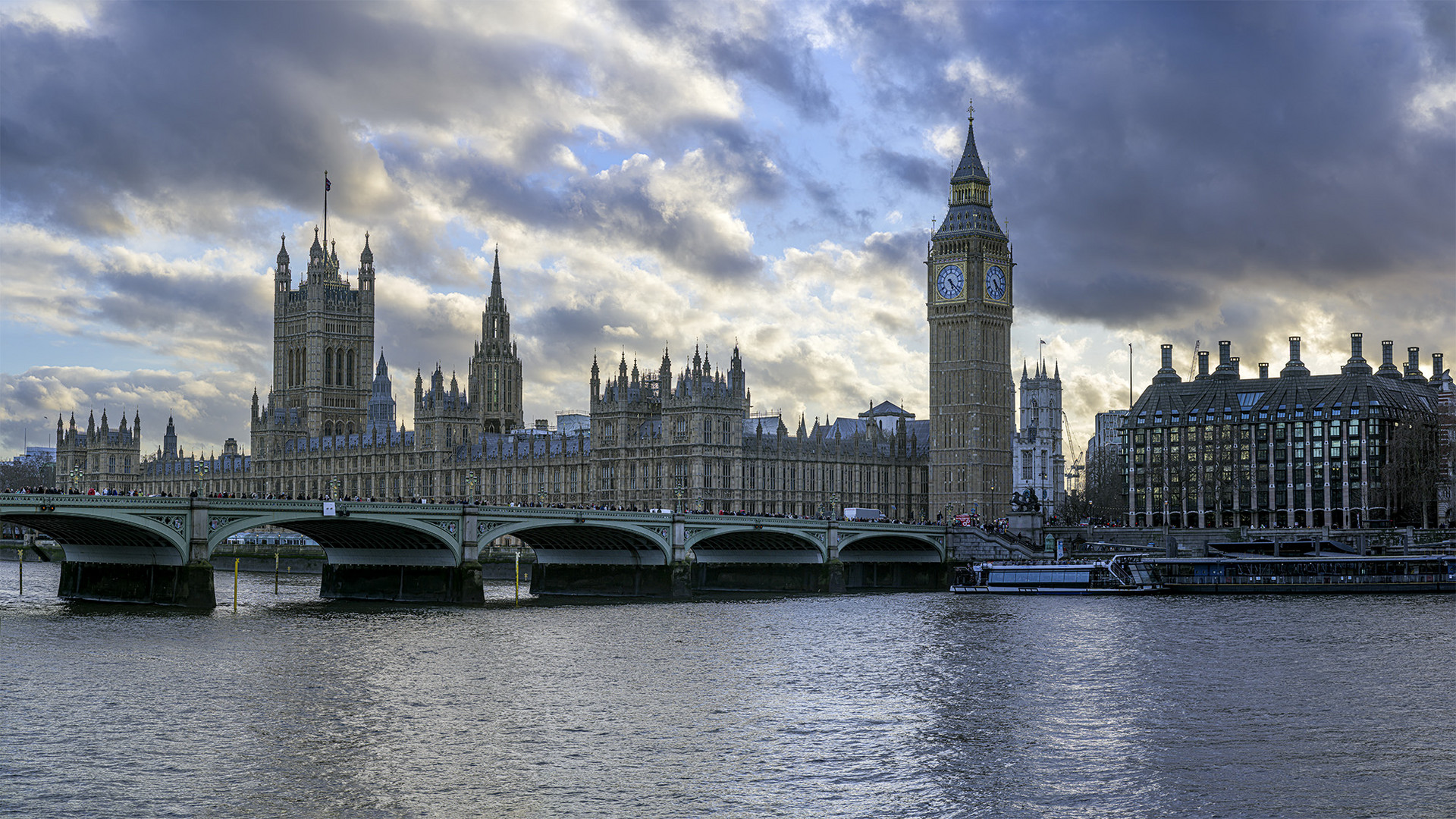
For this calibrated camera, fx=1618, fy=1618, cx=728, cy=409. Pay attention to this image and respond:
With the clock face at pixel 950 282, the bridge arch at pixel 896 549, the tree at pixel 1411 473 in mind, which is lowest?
the bridge arch at pixel 896 549

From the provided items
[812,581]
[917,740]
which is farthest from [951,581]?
[917,740]

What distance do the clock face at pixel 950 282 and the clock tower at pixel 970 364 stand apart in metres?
0.07

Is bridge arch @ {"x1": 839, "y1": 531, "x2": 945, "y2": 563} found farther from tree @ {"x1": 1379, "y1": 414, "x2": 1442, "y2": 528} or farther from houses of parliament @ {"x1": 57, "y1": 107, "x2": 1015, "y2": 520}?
tree @ {"x1": 1379, "y1": 414, "x2": 1442, "y2": 528}

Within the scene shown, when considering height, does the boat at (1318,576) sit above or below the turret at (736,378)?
below

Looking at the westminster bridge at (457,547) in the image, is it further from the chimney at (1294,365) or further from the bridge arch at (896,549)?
the chimney at (1294,365)

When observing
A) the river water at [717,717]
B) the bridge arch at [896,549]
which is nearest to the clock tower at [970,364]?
the bridge arch at [896,549]

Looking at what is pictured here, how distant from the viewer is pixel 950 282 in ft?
490

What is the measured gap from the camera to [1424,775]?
34688mm

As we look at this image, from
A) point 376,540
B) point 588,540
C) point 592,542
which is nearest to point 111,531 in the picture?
point 376,540

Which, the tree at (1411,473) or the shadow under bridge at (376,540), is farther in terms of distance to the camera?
the tree at (1411,473)

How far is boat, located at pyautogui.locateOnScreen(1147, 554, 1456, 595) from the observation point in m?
92.3

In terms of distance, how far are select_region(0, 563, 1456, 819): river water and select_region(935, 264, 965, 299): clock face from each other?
80.2 m

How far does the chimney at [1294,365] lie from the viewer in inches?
5842

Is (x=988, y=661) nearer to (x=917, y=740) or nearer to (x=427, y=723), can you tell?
(x=917, y=740)
